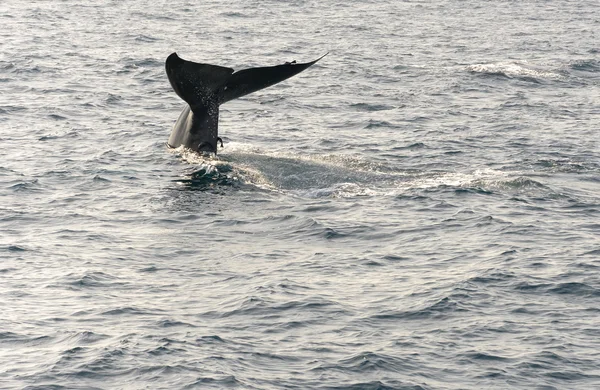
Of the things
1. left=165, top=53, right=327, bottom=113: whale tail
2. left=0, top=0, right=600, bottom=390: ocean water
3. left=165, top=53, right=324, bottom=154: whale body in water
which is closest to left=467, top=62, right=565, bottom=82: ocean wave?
left=0, top=0, right=600, bottom=390: ocean water

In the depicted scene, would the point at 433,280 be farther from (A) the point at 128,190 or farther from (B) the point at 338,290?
(A) the point at 128,190

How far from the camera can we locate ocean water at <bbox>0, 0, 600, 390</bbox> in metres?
14.5

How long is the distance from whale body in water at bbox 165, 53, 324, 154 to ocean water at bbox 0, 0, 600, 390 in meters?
0.68

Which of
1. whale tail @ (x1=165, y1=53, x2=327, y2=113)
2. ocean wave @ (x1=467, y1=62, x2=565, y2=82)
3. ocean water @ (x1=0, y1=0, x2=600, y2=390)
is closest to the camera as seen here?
ocean water @ (x1=0, y1=0, x2=600, y2=390)

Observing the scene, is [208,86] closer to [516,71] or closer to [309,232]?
[309,232]

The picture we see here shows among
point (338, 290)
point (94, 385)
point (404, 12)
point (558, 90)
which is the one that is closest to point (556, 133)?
point (558, 90)

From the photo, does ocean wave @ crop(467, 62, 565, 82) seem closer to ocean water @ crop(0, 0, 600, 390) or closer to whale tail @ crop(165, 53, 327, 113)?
ocean water @ crop(0, 0, 600, 390)

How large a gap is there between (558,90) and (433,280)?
18821 millimetres

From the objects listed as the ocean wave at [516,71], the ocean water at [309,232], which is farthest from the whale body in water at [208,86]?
the ocean wave at [516,71]

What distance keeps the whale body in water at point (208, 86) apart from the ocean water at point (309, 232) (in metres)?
0.68

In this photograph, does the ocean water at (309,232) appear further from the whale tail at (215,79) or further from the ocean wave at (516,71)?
the whale tail at (215,79)

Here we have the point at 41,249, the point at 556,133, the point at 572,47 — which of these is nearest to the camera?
the point at 41,249

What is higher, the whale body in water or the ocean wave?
the whale body in water

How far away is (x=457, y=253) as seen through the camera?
61.3ft
